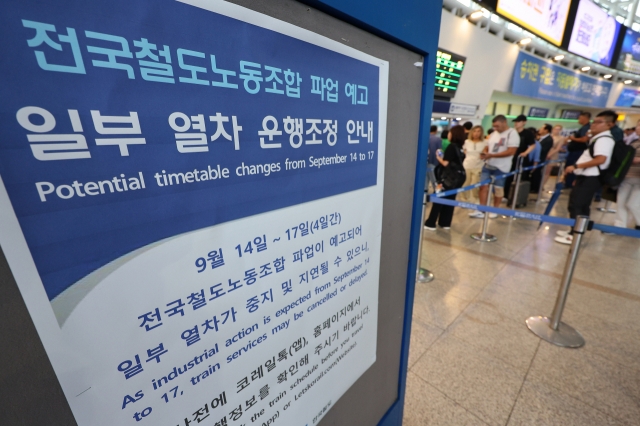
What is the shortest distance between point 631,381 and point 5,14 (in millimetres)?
2968

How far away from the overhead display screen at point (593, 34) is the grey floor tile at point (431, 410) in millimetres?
11982

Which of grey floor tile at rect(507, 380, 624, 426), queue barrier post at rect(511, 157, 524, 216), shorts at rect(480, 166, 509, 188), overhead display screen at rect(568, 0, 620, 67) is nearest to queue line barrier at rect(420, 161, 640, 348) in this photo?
grey floor tile at rect(507, 380, 624, 426)

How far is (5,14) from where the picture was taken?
30 cm

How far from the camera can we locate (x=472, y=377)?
1776 mm

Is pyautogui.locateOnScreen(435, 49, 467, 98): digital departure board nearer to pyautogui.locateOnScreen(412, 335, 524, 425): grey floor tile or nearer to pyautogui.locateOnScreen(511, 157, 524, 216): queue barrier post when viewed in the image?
pyautogui.locateOnScreen(511, 157, 524, 216): queue barrier post

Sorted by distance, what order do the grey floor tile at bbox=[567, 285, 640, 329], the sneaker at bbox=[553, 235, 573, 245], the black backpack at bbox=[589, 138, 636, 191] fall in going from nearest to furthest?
the grey floor tile at bbox=[567, 285, 640, 329], the black backpack at bbox=[589, 138, 636, 191], the sneaker at bbox=[553, 235, 573, 245]

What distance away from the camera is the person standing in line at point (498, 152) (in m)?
4.25

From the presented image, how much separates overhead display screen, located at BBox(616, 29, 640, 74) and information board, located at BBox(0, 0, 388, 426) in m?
18.9

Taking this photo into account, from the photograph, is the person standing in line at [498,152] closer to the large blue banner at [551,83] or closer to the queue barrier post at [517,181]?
the queue barrier post at [517,181]

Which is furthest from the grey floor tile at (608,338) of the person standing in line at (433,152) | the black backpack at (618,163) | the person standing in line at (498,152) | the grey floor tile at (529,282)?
the person standing in line at (433,152)

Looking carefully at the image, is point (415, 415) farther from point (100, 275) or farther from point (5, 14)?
point (5, 14)

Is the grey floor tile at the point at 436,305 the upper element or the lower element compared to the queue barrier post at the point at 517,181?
lower

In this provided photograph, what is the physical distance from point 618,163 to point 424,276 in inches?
99.2

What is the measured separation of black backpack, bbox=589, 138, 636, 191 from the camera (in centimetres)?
302
